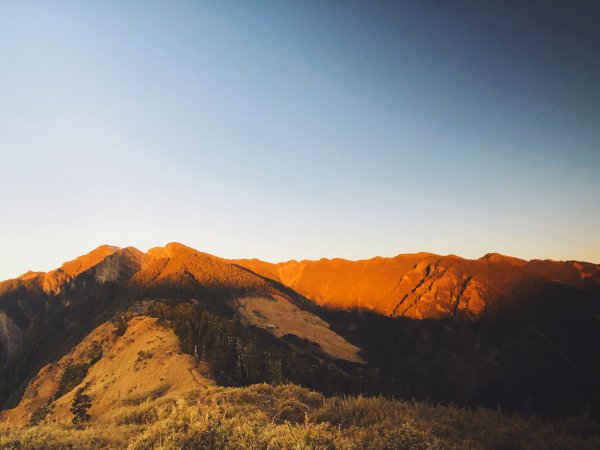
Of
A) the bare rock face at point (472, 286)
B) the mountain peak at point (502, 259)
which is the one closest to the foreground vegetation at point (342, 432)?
the bare rock face at point (472, 286)

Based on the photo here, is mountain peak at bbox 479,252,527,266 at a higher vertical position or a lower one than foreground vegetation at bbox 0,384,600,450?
higher

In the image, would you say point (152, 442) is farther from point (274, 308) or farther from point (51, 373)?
point (274, 308)

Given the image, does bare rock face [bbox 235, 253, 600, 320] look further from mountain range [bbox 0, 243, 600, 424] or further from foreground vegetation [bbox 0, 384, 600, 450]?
foreground vegetation [bbox 0, 384, 600, 450]

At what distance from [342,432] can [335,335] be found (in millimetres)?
135290

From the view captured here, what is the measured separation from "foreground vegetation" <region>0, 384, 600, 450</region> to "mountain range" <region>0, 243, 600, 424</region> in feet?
115

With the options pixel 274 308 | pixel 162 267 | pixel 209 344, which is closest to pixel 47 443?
pixel 209 344

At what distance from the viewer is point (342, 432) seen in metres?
10.8

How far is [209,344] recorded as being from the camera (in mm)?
54406

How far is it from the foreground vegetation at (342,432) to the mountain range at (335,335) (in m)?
35.2

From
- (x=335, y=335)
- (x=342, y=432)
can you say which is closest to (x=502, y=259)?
(x=335, y=335)

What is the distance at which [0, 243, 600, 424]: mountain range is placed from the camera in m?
56.6

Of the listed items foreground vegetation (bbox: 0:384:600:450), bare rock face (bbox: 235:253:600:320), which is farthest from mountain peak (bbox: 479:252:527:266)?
foreground vegetation (bbox: 0:384:600:450)

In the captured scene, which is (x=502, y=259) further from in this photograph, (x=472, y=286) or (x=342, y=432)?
(x=342, y=432)

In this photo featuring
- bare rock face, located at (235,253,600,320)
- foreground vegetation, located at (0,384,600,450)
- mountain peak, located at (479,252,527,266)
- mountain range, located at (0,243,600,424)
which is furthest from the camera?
mountain peak, located at (479,252,527,266)
